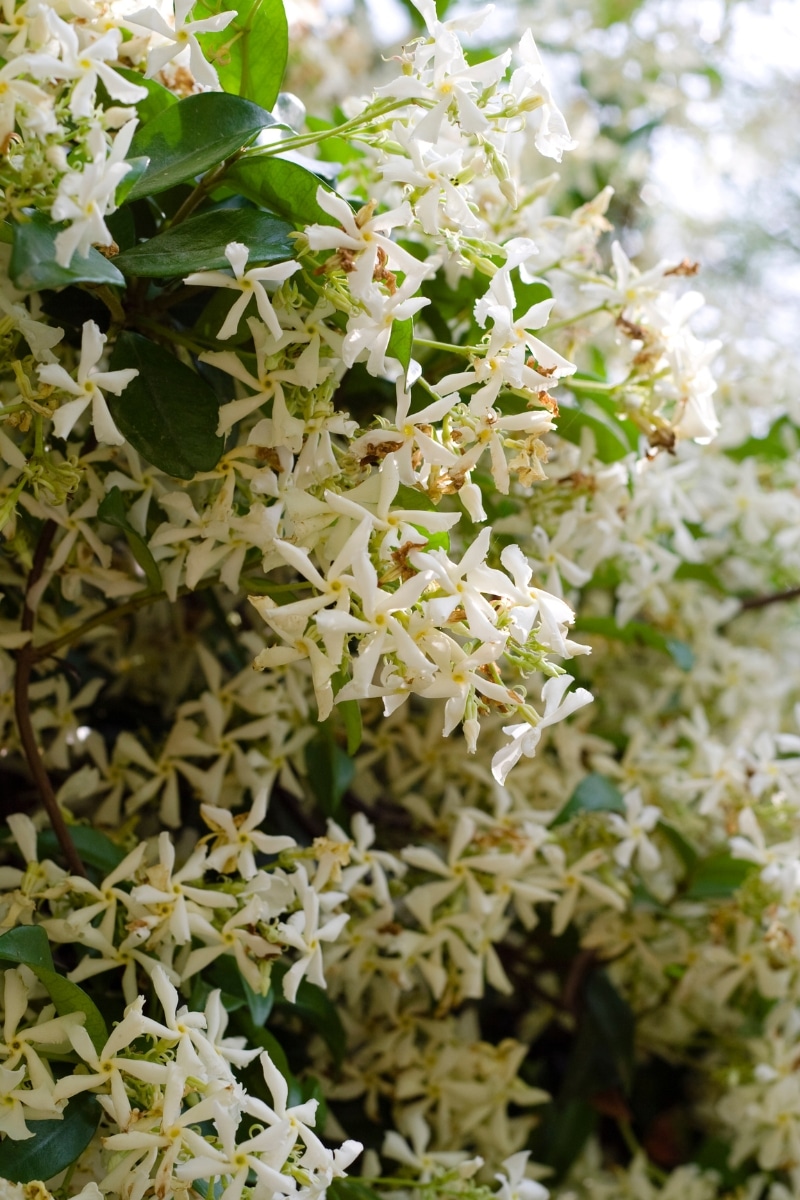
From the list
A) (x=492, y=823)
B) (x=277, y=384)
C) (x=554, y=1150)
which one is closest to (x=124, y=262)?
(x=277, y=384)

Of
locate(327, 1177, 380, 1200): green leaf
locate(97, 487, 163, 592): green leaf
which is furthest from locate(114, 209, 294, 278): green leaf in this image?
locate(327, 1177, 380, 1200): green leaf

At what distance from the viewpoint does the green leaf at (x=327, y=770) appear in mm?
717

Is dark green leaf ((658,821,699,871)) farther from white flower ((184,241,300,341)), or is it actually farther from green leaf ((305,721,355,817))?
white flower ((184,241,300,341))

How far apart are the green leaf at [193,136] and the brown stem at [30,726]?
190mm

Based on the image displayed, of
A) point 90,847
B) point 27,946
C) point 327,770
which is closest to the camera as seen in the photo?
point 27,946

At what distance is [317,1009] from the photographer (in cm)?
65

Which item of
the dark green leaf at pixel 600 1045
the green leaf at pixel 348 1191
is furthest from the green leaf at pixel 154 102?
the dark green leaf at pixel 600 1045

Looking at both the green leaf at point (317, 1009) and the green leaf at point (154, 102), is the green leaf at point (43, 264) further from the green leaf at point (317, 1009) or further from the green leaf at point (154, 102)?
the green leaf at point (317, 1009)

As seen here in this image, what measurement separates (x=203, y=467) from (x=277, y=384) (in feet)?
0.17

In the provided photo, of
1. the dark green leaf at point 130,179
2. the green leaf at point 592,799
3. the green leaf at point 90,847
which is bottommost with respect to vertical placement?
the green leaf at point 592,799

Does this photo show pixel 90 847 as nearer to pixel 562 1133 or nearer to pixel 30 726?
pixel 30 726

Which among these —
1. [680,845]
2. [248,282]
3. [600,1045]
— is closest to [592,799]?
[680,845]

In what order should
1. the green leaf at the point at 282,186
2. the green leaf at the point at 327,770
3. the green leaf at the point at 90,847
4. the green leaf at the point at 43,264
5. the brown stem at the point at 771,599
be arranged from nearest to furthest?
the green leaf at the point at 43,264 < the green leaf at the point at 282,186 < the green leaf at the point at 90,847 < the green leaf at the point at 327,770 < the brown stem at the point at 771,599

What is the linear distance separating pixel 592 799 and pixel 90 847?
33 cm
